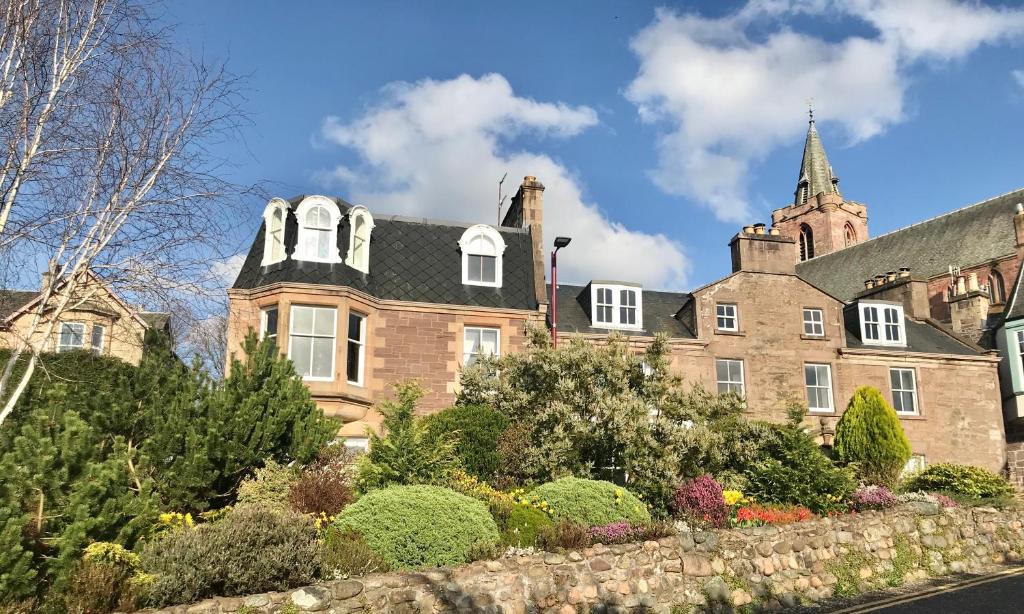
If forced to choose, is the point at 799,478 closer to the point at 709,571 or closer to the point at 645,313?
the point at 709,571

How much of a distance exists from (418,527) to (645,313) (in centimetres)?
1843

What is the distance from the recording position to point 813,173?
8144cm

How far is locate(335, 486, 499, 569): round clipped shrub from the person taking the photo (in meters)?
11.1

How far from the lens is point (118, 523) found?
9.54 metres

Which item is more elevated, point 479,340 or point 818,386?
point 479,340

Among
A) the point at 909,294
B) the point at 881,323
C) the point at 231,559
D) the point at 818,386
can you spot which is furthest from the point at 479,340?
the point at 909,294

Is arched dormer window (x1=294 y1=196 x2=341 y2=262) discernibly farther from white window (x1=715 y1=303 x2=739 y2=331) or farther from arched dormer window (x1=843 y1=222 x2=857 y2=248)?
arched dormer window (x1=843 y1=222 x2=857 y2=248)

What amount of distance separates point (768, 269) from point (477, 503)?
19.1 m

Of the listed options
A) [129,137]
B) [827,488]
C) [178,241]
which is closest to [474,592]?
[178,241]

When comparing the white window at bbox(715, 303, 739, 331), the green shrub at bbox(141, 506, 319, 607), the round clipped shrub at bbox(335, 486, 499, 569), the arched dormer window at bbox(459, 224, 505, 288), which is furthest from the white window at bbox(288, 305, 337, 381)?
the white window at bbox(715, 303, 739, 331)

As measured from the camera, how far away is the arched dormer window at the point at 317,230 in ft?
72.4

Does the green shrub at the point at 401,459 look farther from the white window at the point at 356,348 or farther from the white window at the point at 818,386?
the white window at the point at 818,386

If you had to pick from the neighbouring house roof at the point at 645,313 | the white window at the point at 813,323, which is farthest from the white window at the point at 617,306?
the white window at the point at 813,323

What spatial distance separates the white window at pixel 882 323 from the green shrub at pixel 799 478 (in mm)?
13220
